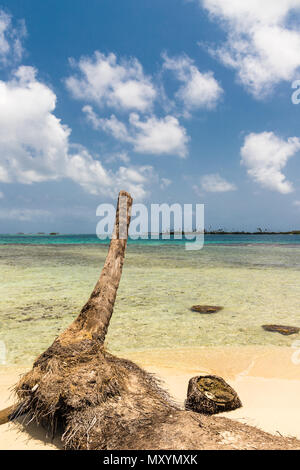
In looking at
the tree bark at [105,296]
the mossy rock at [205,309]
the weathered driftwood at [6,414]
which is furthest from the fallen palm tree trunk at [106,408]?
the mossy rock at [205,309]

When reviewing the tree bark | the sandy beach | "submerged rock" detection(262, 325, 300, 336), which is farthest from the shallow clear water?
the tree bark

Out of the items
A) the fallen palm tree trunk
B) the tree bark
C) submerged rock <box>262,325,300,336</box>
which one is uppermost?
the tree bark

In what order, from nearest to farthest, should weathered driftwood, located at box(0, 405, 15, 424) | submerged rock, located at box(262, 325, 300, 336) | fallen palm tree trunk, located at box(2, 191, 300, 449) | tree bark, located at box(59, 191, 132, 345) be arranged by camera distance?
fallen palm tree trunk, located at box(2, 191, 300, 449) < weathered driftwood, located at box(0, 405, 15, 424) < tree bark, located at box(59, 191, 132, 345) < submerged rock, located at box(262, 325, 300, 336)

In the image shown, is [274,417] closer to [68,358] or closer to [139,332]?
[68,358]

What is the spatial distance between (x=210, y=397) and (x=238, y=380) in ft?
5.48

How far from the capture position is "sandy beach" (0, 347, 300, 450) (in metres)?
3.34

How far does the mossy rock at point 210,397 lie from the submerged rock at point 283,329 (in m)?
4.53

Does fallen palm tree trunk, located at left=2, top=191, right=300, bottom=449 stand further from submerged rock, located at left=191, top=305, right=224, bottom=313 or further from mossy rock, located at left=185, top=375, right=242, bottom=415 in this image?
submerged rock, located at left=191, top=305, right=224, bottom=313

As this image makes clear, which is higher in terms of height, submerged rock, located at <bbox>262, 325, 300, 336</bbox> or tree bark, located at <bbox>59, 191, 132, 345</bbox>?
tree bark, located at <bbox>59, 191, 132, 345</bbox>

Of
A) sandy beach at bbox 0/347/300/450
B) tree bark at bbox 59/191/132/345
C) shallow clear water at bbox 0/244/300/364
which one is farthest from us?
shallow clear water at bbox 0/244/300/364

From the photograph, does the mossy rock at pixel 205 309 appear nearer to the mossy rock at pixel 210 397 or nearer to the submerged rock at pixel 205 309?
the submerged rock at pixel 205 309

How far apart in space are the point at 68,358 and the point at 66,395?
1.72 feet

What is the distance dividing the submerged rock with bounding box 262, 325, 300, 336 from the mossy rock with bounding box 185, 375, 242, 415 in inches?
178

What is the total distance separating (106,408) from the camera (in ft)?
9.76
